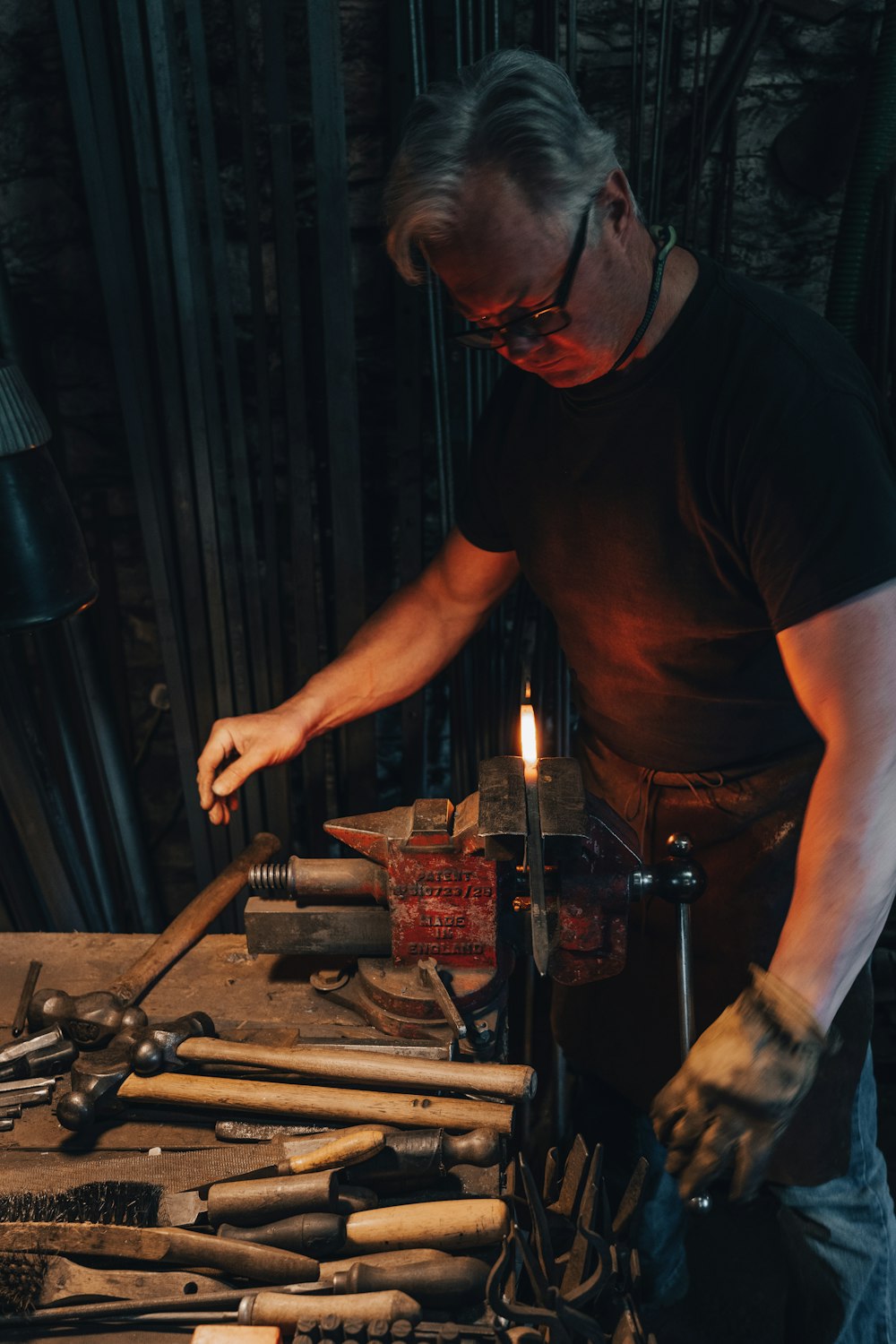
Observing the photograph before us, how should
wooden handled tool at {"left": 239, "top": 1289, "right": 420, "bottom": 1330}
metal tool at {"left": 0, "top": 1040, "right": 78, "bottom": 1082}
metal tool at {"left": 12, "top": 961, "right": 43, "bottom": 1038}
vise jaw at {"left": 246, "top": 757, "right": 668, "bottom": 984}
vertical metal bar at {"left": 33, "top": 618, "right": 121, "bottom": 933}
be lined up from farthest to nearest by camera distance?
vertical metal bar at {"left": 33, "top": 618, "right": 121, "bottom": 933} < metal tool at {"left": 12, "top": 961, "right": 43, "bottom": 1038} < metal tool at {"left": 0, "top": 1040, "right": 78, "bottom": 1082} < vise jaw at {"left": 246, "top": 757, "right": 668, "bottom": 984} < wooden handled tool at {"left": 239, "top": 1289, "right": 420, "bottom": 1330}

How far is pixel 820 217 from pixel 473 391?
95 centimetres

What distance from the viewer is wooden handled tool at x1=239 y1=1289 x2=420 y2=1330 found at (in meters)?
1.27

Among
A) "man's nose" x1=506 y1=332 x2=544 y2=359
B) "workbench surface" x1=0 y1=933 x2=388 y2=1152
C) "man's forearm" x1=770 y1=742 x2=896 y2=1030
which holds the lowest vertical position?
"workbench surface" x1=0 y1=933 x2=388 y2=1152

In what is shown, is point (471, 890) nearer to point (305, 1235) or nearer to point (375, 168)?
point (305, 1235)

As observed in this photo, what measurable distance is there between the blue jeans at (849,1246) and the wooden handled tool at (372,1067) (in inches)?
27.1

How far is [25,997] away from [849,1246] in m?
1.58

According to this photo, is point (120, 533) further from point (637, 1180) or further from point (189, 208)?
point (637, 1180)

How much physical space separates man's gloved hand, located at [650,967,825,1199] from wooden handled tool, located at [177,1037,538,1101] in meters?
0.23

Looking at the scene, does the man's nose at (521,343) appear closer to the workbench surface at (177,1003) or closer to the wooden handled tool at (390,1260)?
the workbench surface at (177,1003)

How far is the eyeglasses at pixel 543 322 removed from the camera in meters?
1.50

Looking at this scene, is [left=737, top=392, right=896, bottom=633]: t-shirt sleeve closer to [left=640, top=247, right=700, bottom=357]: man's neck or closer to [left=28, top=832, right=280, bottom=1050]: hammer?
[left=640, top=247, right=700, bottom=357]: man's neck

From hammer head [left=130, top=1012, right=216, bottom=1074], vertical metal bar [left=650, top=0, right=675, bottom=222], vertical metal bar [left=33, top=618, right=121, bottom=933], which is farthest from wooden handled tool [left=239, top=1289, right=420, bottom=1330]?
vertical metal bar [left=650, top=0, right=675, bottom=222]

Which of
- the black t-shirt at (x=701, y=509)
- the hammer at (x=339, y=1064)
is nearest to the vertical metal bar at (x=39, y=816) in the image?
the hammer at (x=339, y=1064)

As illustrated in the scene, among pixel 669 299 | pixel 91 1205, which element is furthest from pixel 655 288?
pixel 91 1205
